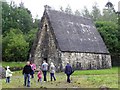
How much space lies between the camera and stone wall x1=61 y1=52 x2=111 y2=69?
4525 cm

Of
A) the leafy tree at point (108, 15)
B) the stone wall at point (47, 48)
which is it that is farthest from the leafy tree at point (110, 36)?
the leafy tree at point (108, 15)

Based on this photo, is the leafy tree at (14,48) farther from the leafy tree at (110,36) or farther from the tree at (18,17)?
the tree at (18,17)

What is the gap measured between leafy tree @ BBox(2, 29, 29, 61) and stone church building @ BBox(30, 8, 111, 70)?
17.5 metres

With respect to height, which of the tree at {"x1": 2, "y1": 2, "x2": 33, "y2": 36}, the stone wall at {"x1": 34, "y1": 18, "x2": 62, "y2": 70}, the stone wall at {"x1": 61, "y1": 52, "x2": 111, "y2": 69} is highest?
the tree at {"x1": 2, "y1": 2, "x2": 33, "y2": 36}

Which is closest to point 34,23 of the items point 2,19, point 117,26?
point 2,19

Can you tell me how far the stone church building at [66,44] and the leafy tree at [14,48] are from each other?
57.6ft

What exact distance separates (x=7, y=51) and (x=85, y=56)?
23260mm

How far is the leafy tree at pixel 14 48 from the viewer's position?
66.1 m

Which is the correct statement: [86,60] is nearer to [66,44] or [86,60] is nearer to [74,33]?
[74,33]

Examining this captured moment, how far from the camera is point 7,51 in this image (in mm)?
66375

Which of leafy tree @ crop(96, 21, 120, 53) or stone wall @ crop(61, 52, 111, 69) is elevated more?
leafy tree @ crop(96, 21, 120, 53)

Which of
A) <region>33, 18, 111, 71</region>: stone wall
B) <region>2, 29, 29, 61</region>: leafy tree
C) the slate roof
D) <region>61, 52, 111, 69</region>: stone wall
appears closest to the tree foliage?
<region>2, 29, 29, 61</region>: leafy tree

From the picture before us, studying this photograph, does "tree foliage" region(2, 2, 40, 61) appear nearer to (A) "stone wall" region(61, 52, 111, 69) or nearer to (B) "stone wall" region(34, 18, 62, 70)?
(B) "stone wall" region(34, 18, 62, 70)

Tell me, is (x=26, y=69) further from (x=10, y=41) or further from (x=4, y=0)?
(x=4, y=0)
